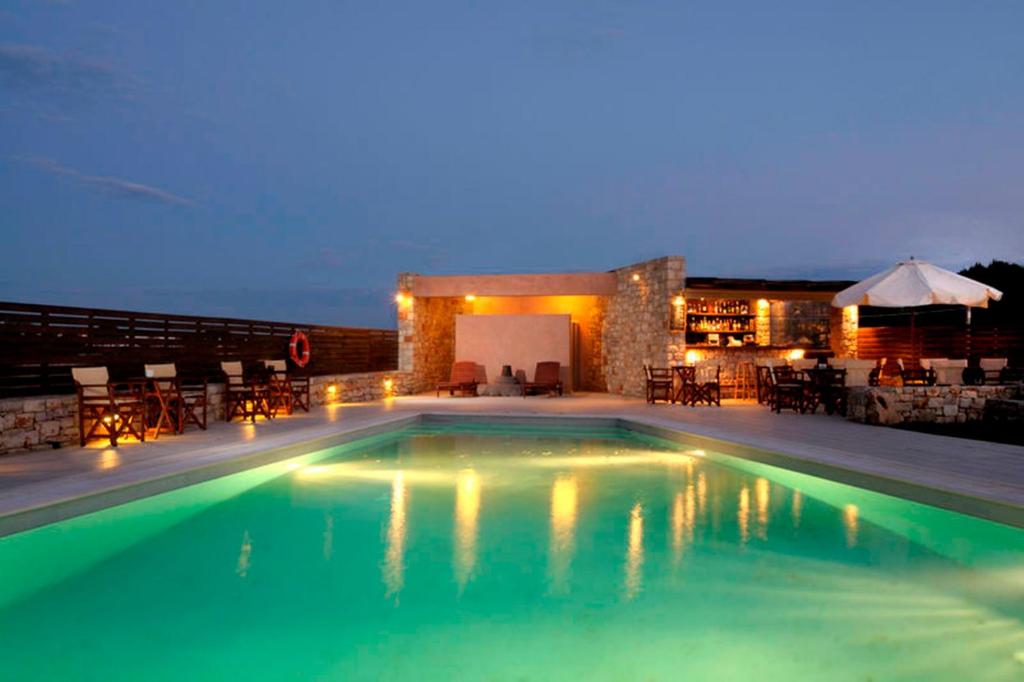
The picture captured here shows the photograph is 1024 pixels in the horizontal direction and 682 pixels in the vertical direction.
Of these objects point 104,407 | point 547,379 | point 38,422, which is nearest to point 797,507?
point 104,407

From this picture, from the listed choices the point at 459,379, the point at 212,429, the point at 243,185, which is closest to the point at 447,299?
the point at 459,379

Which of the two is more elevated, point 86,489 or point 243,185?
point 243,185

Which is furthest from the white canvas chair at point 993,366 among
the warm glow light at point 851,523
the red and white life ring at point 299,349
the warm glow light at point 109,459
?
the warm glow light at point 109,459

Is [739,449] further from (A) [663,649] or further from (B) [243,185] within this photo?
(B) [243,185]

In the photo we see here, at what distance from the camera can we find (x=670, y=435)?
31.3 ft

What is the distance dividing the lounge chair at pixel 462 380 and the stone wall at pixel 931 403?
27.9 ft

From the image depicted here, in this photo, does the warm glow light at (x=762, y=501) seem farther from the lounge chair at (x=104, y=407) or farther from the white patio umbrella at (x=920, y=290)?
the lounge chair at (x=104, y=407)

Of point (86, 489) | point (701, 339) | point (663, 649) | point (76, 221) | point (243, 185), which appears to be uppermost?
point (243, 185)

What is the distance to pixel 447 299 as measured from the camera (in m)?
18.8

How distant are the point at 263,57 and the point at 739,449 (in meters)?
25.2

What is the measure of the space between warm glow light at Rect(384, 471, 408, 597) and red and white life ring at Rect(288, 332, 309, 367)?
689 cm

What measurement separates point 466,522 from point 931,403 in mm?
7071

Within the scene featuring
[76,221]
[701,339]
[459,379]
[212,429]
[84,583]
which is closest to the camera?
[84,583]

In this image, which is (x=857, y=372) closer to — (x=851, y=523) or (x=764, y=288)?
(x=764, y=288)
